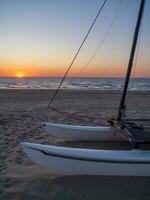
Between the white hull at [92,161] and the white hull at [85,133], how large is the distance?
201 cm

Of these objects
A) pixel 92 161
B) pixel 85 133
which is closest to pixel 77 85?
pixel 85 133

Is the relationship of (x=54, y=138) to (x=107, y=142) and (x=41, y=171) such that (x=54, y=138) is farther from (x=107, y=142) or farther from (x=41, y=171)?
(x=41, y=171)

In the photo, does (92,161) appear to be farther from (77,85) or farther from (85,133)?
(77,85)

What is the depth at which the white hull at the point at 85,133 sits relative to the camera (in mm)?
6613

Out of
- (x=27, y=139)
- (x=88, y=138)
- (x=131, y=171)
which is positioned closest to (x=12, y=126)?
(x=27, y=139)

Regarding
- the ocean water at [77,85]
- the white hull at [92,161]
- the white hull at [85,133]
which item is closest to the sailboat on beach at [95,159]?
the white hull at [92,161]

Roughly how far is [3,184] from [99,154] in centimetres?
177

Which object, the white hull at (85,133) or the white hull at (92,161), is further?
the white hull at (85,133)

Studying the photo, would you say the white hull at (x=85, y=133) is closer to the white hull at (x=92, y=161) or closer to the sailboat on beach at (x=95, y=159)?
the sailboat on beach at (x=95, y=159)

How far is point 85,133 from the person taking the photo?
22.2 feet

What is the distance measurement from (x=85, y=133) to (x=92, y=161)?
2.29 m

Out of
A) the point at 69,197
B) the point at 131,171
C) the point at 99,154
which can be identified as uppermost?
the point at 99,154

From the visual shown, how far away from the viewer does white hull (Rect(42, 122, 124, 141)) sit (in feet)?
21.7

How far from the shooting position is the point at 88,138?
6.78m
